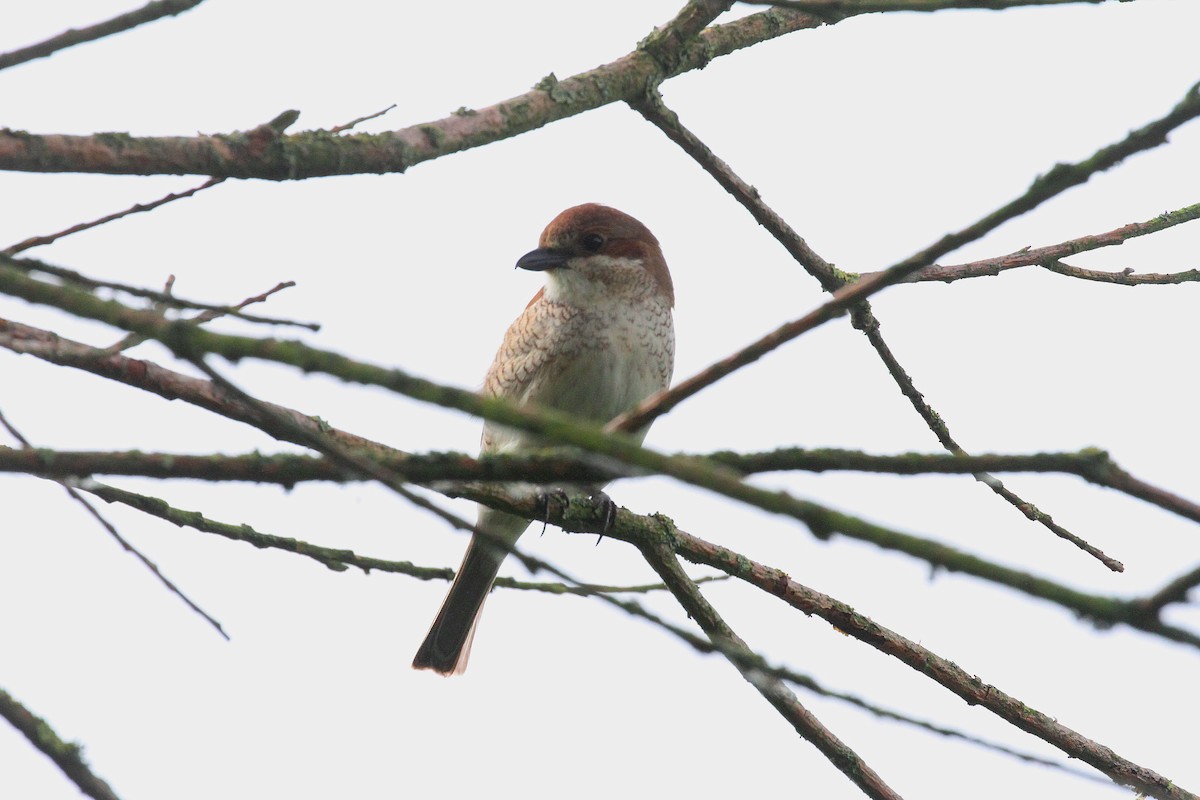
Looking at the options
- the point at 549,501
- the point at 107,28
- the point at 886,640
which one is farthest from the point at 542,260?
the point at 107,28

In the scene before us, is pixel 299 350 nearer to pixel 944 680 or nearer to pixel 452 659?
pixel 944 680

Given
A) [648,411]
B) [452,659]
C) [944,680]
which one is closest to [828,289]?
[944,680]

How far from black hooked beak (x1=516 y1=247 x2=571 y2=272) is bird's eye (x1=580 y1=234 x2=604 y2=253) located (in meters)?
0.10

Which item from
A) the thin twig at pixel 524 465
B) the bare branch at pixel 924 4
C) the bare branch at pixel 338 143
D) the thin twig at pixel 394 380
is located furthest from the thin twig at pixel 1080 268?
the thin twig at pixel 394 380

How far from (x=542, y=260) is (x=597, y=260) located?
25cm

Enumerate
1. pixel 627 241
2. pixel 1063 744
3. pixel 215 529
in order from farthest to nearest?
pixel 627 241
pixel 1063 744
pixel 215 529

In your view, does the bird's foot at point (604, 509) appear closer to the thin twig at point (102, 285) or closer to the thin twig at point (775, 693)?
the thin twig at point (775, 693)

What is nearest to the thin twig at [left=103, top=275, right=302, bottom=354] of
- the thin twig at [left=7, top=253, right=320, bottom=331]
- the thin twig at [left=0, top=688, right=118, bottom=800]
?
the thin twig at [left=7, top=253, right=320, bottom=331]

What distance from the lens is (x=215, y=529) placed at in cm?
322

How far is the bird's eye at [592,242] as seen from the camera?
576 centimetres

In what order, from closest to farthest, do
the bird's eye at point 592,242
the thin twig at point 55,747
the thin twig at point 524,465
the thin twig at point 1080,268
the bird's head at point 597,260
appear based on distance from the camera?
1. the thin twig at point 524,465
2. the thin twig at point 55,747
3. the thin twig at point 1080,268
4. the bird's head at point 597,260
5. the bird's eye at point 592,242

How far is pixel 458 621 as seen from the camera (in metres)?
6.09

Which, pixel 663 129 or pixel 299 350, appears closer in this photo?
pixel 299 350

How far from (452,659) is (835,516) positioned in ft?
16.1
